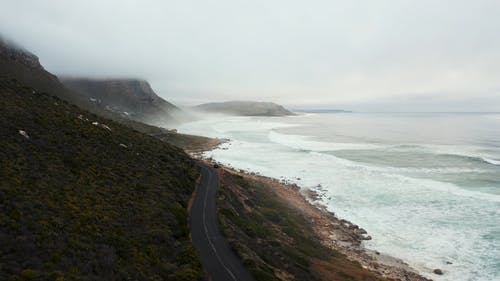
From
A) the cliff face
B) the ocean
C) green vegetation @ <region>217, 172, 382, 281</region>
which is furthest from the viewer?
the cliff face

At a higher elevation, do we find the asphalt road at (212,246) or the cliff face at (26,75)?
the cliff face at (26,75)

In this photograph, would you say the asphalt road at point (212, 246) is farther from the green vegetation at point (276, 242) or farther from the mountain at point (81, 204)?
the mountain at point (81, 204)

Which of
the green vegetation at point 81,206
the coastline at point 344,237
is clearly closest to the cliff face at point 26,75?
the green vegetation at point 81,206

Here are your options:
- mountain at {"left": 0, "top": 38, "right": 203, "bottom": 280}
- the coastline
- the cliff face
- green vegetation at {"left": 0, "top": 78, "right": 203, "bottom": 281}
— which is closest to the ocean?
the coastline

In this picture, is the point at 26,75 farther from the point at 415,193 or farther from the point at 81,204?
the point at 415,193

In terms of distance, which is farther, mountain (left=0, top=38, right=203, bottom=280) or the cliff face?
the cliff face

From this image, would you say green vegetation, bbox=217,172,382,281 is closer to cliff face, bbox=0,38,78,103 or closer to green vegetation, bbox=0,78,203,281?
green vegetation, bbox=0,78,203,281
